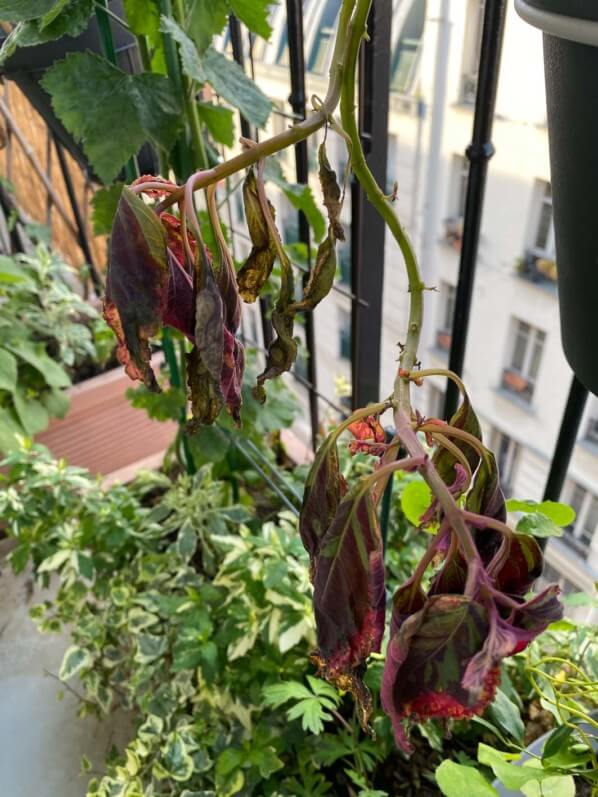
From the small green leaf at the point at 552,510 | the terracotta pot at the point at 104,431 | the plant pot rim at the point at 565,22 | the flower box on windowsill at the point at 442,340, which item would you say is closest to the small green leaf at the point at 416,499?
the small green leaf at the point at 552,510

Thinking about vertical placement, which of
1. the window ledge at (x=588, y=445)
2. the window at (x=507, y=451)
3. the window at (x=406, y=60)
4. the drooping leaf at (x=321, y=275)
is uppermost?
the drooping leaf at (x=321, y=275)

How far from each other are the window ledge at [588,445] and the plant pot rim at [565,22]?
7.32 ft

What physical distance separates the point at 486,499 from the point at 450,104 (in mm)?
2619

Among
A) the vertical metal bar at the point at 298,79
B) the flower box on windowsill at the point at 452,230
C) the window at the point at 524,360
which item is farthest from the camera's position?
the window at the point at 524,360

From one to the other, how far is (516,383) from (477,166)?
2820 millimetres

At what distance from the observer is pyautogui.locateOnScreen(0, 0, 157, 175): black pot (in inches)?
30.1

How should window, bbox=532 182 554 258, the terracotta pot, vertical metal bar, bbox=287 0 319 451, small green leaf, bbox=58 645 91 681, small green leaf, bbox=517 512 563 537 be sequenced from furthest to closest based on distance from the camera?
window, bbox=532 182 554 258
the terracotta pot
small green leaf, bbox=58 645 91 681
vertical metal bar, bbox=287 0 319 451
small green leaf, bbox=517 512 563 537

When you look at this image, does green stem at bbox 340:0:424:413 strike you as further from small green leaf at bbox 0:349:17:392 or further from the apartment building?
the apartment building

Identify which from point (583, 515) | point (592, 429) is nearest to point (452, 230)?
point (592, 429)

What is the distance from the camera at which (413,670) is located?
27 cm

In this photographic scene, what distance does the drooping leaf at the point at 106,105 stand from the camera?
0.60 m

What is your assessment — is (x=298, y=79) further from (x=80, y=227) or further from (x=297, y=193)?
(x=80, y=227)

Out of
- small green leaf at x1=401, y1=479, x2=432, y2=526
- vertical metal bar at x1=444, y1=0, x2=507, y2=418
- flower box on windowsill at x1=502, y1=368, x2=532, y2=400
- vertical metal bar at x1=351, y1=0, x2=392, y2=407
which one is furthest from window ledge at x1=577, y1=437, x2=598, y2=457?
small green leaf at x1=401, y1=479, x2=432, y2=526

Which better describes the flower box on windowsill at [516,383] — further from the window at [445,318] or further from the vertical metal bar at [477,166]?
the vertical metal bar at [477,166]
